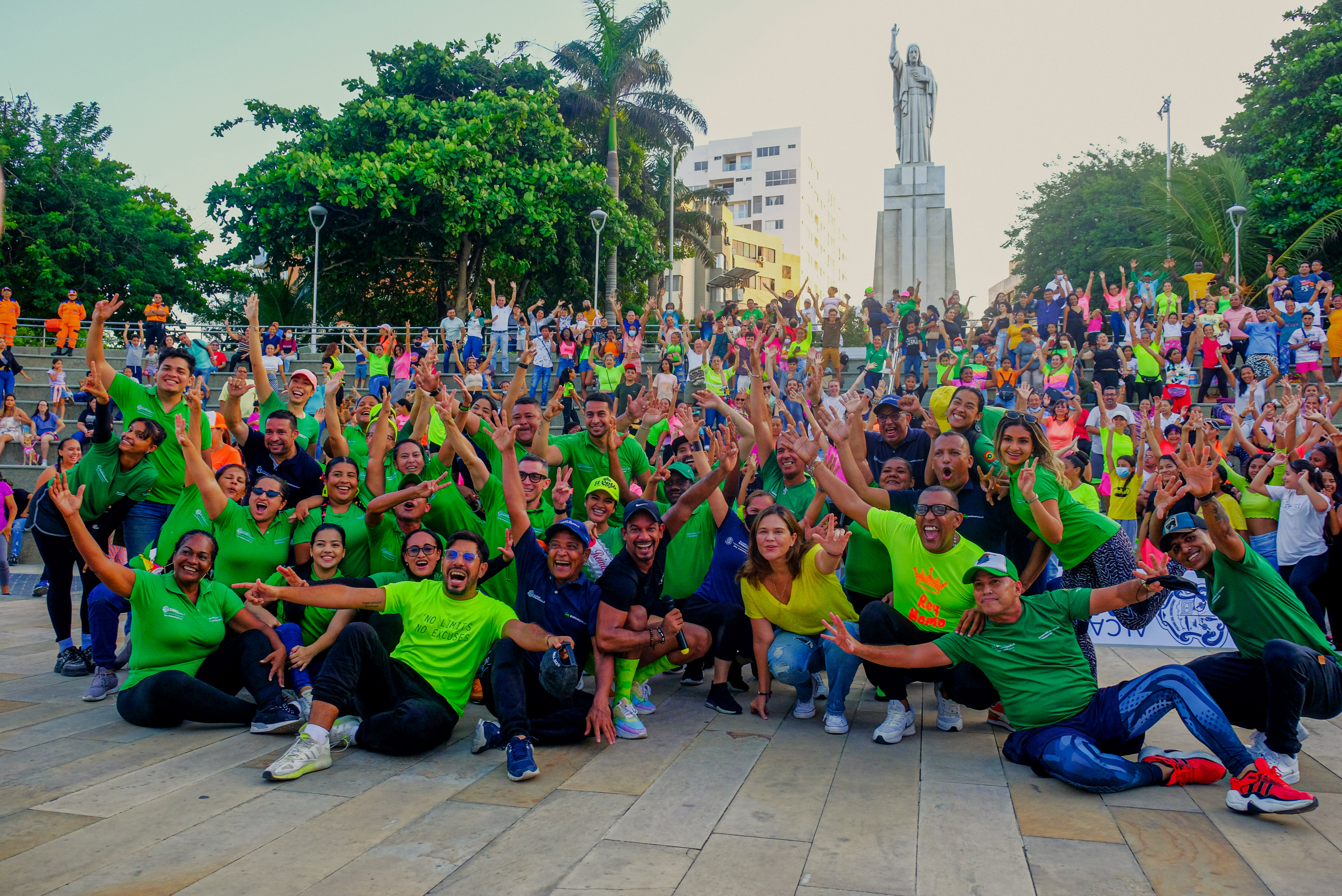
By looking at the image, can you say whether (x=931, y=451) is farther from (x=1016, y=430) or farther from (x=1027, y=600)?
(x=1027, y=600)

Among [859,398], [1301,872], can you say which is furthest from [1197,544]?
[859,398]

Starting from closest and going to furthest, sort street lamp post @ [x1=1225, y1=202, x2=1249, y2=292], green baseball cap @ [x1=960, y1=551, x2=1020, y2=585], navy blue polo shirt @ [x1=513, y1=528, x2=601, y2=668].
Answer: green baseball cap @ [x1=960, y1=551, x2=1020, y2=585]
navy blue polo shirt @ [x1=513, y1=528, x2=601, y2=668]
street lamp post @ [x1=1225, y1=202, x2=1249, y2=292]

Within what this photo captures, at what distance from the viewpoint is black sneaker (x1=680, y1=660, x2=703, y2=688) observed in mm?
6910

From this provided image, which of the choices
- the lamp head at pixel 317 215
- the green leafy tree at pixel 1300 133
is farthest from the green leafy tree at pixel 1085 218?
the lamp head at pixel 317 215

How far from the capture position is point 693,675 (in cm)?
696

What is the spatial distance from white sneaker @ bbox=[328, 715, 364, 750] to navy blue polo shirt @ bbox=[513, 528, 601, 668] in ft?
3.46

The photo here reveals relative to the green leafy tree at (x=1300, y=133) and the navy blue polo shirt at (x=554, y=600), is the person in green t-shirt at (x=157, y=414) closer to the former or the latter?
the navy blue polo shirt at (x=554, y=600)

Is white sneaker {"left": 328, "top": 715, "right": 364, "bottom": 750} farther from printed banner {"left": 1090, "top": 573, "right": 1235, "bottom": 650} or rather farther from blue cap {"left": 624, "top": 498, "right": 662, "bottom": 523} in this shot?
printed banner {"left": 1090, "top": 573, "right": 1235, "bottom": 650}

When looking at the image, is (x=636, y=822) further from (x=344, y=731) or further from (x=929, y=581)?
(x=929, y=581)

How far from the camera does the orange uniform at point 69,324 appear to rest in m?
20.6

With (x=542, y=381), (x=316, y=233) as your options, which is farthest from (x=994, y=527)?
(x=316, y=233)

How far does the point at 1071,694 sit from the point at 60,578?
671 cm

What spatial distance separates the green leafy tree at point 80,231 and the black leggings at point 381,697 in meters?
Answer: 26.8

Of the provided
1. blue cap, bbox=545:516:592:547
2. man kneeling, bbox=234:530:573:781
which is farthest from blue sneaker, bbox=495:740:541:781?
blue cap, bbox=545:516:592:547
